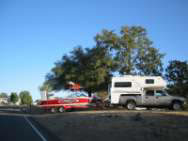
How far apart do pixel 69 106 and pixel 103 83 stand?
13.1 m

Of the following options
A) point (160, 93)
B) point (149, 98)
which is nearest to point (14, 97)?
point (149, 98)

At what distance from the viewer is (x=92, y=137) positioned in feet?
39.5

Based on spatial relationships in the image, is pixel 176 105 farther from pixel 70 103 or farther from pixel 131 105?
pixel 70 103

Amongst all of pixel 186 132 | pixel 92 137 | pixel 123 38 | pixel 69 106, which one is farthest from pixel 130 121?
pixel 123 38

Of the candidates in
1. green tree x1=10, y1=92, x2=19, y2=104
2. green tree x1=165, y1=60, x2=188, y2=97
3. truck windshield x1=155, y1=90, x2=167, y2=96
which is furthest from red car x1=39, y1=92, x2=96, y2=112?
green tree x1=10, y1=92, x2=19, y2=104

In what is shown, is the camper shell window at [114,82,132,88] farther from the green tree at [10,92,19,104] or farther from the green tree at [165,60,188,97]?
the green tree at [10,92,19,104]

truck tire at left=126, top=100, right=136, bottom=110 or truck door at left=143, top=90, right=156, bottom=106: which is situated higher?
truck door at left=143, top=90, right=156, bottom=106

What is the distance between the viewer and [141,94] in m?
24.7

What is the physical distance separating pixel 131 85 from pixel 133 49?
14488mm

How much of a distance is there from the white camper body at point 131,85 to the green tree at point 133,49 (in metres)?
13.0

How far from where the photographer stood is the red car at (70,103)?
2756 centimetres

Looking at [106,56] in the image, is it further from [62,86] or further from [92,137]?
[92,137]

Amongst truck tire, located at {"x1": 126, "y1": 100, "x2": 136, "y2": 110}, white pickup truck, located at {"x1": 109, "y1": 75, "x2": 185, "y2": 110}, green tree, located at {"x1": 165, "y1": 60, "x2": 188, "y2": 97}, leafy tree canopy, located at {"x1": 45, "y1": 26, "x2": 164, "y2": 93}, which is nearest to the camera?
white pickup truck, located at {"x1": 109, "y1": 75, "x2": 185, "y2": 110}

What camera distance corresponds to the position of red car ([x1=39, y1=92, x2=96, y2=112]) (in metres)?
27.6
